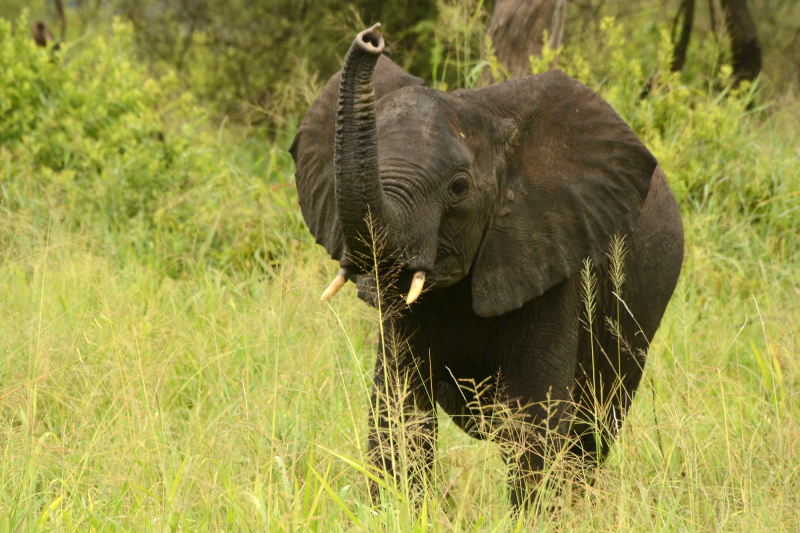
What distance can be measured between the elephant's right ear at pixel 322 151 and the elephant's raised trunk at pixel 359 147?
1.92 ft

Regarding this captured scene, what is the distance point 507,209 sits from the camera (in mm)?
3230

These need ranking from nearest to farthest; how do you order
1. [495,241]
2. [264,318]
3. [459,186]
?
[459,186]
[495,241]
[264,318]

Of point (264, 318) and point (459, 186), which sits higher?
point (459, 186)

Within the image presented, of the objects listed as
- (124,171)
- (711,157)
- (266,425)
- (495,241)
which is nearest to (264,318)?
(266,425)

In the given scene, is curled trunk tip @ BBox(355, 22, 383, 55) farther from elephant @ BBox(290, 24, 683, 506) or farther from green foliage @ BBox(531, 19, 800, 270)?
green foliage @ BBox(531, 19, 800, 270)

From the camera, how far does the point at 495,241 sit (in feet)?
10.5

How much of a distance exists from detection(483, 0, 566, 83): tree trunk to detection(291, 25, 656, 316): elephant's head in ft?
9.98

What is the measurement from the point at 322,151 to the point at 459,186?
0.55 meters

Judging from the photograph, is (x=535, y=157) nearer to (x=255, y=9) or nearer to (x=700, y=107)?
(x=700, y=107)

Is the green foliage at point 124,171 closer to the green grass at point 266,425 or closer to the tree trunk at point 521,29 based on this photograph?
the green grass at point 266,425

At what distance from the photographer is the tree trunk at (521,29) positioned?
6418mm

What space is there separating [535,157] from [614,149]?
30 centimetres

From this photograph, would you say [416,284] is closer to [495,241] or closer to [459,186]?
[459,186]

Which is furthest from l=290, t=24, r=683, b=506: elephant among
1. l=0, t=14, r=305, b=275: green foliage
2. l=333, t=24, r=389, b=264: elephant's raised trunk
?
l=0, t=14, r=305, b=275: green foliage
